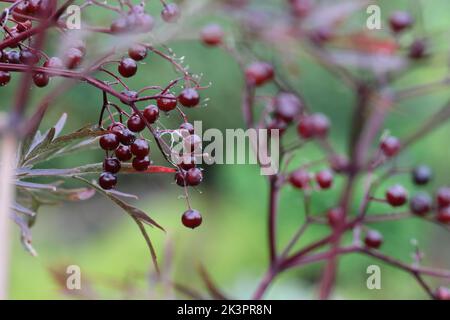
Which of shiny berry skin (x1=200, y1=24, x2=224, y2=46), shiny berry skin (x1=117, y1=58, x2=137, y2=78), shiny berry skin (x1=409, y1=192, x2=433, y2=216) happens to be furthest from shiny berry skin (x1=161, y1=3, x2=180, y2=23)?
shiny berry skin (x1=409, y1=192, x2=433, y2=216)

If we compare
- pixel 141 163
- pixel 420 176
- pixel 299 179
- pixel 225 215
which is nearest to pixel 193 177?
pixel 141 163

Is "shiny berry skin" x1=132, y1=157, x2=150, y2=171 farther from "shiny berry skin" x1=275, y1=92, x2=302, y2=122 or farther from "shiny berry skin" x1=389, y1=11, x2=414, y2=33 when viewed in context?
"shiny berry skin" x1=389, y1=11, x2=414, y2=33

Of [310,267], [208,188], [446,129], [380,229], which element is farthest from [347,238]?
[208,188]

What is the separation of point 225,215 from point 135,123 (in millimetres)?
1835

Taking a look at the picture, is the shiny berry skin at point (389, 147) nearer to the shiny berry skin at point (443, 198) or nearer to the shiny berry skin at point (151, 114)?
the shiny berry skin at point (443, 198)

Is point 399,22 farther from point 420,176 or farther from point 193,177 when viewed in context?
point 193,177

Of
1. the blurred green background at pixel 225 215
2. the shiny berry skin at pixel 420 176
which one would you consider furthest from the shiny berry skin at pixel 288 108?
the blurred green background at pixel 225 215

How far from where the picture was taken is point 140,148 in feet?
1.55

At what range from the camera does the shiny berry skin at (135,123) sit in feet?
1.55

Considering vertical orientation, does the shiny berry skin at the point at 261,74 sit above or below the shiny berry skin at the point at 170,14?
below

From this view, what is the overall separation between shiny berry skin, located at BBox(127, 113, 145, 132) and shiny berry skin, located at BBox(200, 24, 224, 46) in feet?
0.80

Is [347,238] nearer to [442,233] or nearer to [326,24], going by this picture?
[442,233]

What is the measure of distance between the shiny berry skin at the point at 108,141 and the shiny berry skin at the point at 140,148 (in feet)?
0.04
